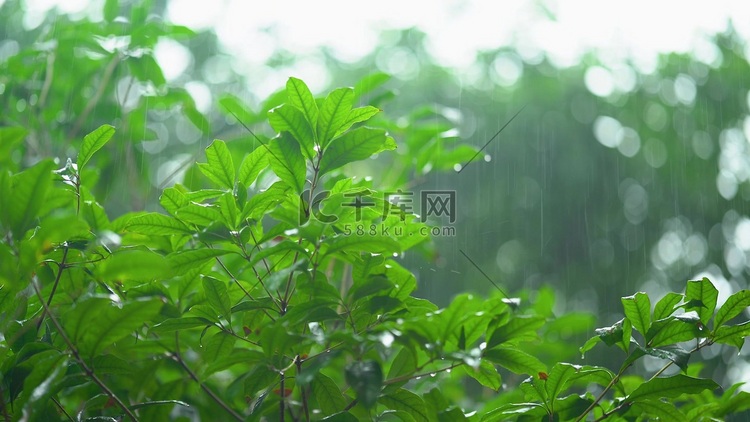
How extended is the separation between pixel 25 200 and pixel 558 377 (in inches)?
28.1

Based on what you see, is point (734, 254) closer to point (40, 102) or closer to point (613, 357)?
point (613, 357)

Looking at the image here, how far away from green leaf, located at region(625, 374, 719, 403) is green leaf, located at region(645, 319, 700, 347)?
49 mm

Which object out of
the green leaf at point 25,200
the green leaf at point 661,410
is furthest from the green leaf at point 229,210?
the green leaf at point 661,410

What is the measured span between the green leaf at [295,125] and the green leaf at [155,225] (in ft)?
0.69

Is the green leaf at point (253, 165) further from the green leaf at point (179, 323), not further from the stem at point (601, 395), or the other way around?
the stem at point (601, 395)

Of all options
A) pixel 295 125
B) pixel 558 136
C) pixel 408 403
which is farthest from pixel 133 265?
pixel 558 136

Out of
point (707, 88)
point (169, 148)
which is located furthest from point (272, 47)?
point (707, 88)

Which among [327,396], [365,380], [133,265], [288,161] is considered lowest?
[327,396]

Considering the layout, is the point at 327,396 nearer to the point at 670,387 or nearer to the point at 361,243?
the point at 361,243

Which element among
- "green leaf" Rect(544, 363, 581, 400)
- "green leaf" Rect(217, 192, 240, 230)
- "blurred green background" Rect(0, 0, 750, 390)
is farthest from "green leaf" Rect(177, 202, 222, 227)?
"blurred green background" Rect(0, 0, 750, 390)

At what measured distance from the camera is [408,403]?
85cm

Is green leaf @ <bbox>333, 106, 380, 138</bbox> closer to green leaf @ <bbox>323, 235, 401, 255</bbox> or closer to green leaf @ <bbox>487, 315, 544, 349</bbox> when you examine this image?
green leaf @ <bbox>323, 235, 401, 255</bbox>

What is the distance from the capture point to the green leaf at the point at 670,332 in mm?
828

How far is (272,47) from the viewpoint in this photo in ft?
20.0
